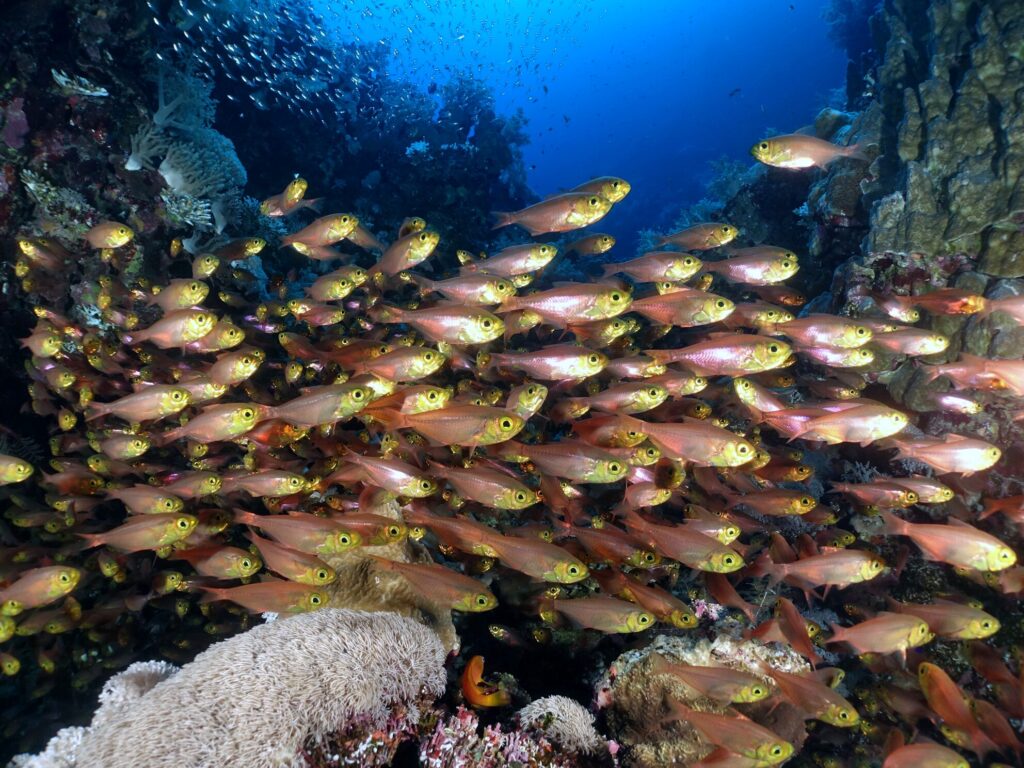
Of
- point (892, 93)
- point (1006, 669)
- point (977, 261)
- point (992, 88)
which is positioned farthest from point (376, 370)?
point (892, 93)

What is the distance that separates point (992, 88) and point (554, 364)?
6.79 meters

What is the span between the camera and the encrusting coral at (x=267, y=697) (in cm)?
304

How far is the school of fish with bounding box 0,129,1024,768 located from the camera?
4.16 m

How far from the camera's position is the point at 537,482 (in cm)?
562

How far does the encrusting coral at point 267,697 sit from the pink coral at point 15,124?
22.3 feet

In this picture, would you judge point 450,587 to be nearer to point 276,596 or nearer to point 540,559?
point 540,559

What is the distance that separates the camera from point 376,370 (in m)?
4.53

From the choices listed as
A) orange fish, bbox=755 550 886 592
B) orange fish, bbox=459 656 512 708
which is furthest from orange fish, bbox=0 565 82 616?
orange fish, bbox=755 550 886 592

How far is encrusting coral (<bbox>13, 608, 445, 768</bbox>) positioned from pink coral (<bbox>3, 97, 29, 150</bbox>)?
6.81 meters

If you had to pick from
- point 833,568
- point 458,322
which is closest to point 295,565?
point 458,322

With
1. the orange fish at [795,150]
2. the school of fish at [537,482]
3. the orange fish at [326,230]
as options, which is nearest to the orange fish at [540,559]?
the school of fish at [537,482]

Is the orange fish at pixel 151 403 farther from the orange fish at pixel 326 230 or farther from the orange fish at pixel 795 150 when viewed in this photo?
the orange fish at pixel 795 150

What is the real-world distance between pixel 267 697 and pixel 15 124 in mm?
7976

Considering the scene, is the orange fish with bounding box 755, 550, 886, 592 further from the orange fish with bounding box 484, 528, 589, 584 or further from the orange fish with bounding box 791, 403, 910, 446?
the orange fish with bounding box 484, 528, 589, 584
